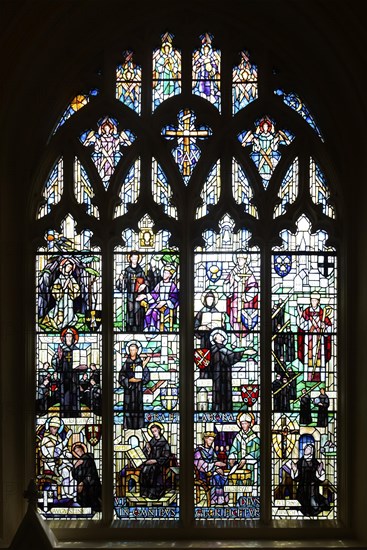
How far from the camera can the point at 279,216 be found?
655 cm

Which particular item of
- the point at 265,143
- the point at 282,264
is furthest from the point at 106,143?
the point at 282,264

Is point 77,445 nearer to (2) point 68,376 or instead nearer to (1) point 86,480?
(1) point 86,480

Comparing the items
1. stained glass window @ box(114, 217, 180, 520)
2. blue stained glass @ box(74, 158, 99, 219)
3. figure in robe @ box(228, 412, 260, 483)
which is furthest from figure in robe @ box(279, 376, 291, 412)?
blue stained glass @ box(74, 158, 99, 219)

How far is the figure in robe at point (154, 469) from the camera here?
21.2 feet

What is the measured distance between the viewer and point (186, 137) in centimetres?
663

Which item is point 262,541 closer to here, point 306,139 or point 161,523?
point 161,523

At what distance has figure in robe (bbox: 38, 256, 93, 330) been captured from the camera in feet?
21.5

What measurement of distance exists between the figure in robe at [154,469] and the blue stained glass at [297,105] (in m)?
2.42

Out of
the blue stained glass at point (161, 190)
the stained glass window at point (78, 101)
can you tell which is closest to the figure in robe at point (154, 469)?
the blue stained glass at point (161, 190)

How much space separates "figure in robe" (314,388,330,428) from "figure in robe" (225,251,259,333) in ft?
2.21

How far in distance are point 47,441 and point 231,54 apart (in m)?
3.01

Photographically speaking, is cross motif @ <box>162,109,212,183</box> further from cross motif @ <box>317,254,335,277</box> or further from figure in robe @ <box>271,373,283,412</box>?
figure in robe @ <box>271,373,283,412</box>

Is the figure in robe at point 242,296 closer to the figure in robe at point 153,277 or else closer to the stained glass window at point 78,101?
the figure in robe at point 153,277

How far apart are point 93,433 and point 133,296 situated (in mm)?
991
